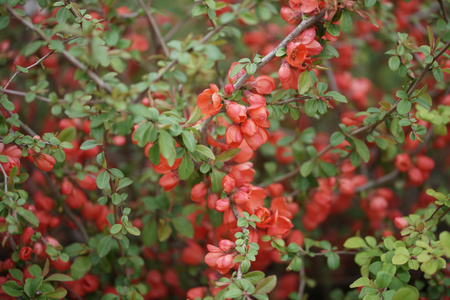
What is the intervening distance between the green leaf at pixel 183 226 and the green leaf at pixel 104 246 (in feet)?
0.66

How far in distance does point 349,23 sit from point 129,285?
35.0 inches

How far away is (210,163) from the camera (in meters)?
0.94

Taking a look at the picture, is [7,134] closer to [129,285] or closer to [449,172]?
[129,285]

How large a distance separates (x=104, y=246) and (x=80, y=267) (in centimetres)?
12

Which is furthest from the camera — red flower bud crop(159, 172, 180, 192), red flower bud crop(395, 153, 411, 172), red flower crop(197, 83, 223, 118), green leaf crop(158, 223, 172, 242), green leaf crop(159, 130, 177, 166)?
red flower bud crop(395, 153, 411, 172)

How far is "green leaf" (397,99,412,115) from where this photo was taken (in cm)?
91

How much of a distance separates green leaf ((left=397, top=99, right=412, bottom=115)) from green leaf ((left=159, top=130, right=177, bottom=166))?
54 cm

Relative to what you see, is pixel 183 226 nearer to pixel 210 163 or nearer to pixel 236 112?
pixel 210 163

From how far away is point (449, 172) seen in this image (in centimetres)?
168

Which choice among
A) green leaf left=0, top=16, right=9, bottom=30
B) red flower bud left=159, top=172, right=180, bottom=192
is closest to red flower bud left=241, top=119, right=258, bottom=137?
red flower bud left=159, top=172, right=180, bottom=192

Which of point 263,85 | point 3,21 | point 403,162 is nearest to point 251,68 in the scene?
point 263,85

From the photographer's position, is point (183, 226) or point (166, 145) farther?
point (183, 226)

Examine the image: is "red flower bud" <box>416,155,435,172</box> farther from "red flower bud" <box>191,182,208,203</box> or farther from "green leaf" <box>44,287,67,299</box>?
"green leaf" <box>44,287,67,299</box>

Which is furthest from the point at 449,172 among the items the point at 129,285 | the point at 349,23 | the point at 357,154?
the point at 129,285
